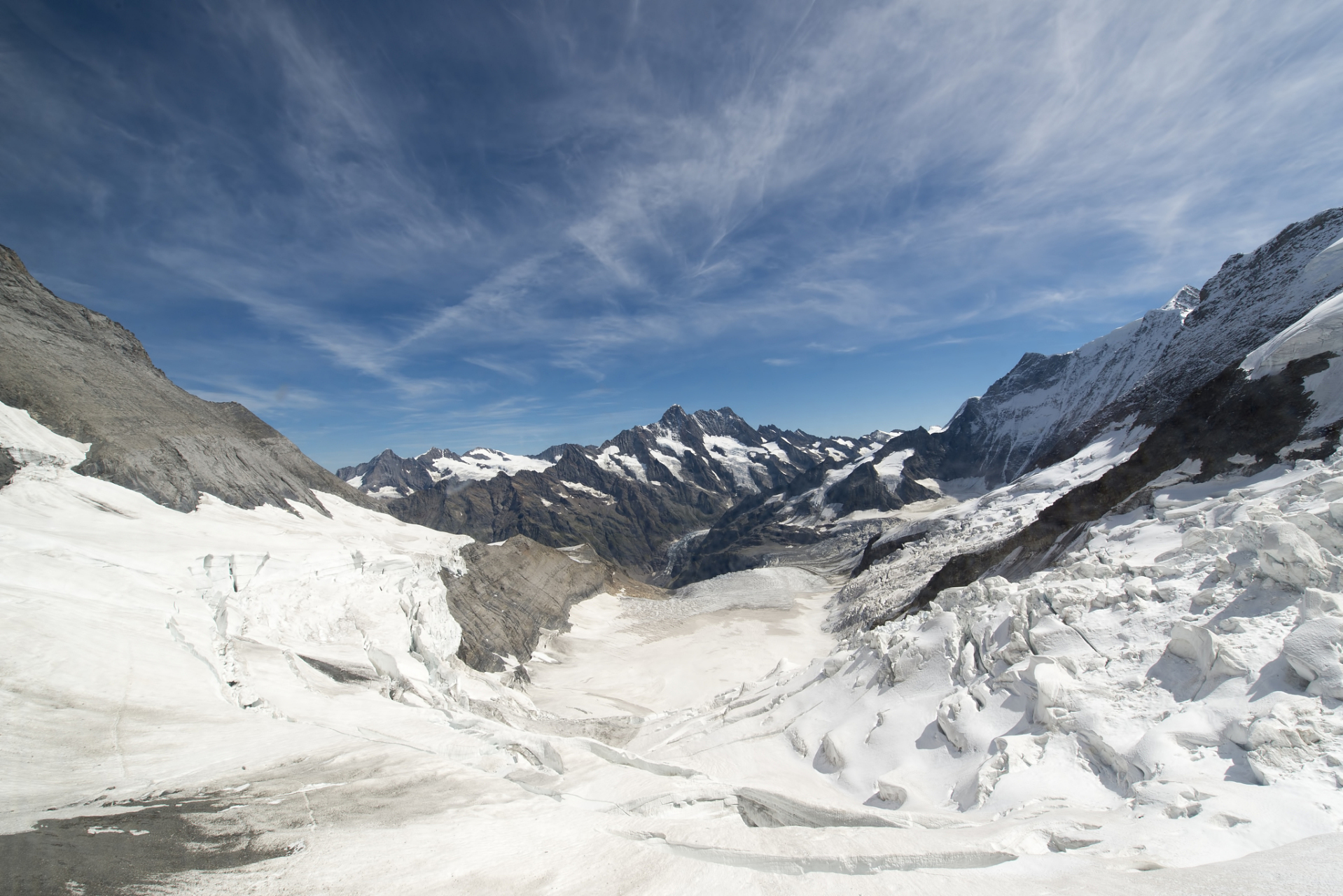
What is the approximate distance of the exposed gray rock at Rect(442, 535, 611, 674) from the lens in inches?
1342

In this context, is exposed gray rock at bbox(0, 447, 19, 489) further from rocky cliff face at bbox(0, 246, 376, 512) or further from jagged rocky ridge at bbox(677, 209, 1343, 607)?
jagged rocky ridge at bbox(677, 209, 1343, 607)

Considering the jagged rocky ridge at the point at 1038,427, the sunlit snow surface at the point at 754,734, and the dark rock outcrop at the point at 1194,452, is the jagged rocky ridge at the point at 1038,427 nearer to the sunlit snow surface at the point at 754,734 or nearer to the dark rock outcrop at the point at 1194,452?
the dark rock outcrop at the point at 1194,452

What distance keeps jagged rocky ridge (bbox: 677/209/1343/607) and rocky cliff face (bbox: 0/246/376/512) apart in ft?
145

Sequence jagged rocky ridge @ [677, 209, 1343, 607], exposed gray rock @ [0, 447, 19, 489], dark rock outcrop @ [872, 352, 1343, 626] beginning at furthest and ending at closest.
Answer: jagged rocky ridge @ [677, 209, 1343, 607] < dark rock outcrop @ [872, 352, 1343, 626] < exposed gray rock @ [0, 447, 19, 489]

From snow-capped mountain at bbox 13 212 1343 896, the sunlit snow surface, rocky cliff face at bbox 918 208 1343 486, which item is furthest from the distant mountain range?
the sunlit snow surface

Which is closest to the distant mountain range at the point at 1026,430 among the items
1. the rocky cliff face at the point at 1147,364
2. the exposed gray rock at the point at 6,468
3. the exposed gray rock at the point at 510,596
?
the rocky cliff face at the point at 1147,364

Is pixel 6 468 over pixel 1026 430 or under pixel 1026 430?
under

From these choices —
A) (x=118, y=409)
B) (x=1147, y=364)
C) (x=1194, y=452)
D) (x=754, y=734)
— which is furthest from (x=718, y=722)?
(x=1147, y=364)

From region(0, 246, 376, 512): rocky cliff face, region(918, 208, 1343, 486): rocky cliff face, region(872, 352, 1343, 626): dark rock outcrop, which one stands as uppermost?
region(918, 208, 1343, 486): rocky cliff face

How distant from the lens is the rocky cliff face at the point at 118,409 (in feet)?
Answer: 77.3

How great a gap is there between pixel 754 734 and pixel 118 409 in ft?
118

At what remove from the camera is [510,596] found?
44.5 metres

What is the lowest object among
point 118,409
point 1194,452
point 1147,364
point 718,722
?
point 718,722

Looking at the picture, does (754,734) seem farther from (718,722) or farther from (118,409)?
(118,409)
